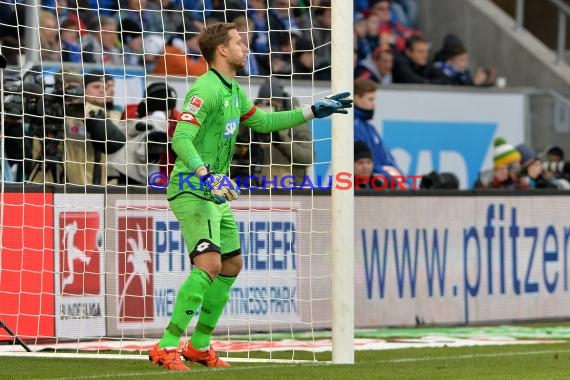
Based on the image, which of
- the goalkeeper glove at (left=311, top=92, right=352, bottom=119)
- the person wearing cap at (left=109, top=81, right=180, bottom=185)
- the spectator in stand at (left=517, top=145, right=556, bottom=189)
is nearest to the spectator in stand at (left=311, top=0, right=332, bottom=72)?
the spectator in stand at (left=517, top=145, right=556, bottom=189)

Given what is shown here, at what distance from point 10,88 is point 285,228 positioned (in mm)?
2791

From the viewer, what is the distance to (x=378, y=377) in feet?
27.6

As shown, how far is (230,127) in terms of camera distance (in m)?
9.06

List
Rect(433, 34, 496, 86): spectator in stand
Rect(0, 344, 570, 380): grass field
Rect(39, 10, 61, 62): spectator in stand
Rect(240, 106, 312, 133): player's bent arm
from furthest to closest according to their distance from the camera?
1. Rect(433, 34, 496, 86): spectator in stand
2. Rect(39, 10, 61, 62): spectator in stand
3. Rect(240, 106, 312, 133): player's bent arm
4. Rect(0, 344, 570, 380): grass field

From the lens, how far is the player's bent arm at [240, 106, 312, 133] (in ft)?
30.6

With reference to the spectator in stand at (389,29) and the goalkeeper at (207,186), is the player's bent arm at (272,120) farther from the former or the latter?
the spectator in stand at (389,29)

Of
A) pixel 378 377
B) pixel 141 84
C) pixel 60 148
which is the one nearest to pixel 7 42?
pixel 141 84

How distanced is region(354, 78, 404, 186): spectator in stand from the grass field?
3.65 meters

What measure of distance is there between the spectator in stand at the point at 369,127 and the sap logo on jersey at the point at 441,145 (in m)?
2.84

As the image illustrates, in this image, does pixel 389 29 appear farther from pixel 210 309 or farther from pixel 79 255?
pixel 210 309

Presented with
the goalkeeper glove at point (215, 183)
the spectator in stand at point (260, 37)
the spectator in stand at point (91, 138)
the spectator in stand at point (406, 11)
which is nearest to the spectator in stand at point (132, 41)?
the spectator in stand at point (260, 37)

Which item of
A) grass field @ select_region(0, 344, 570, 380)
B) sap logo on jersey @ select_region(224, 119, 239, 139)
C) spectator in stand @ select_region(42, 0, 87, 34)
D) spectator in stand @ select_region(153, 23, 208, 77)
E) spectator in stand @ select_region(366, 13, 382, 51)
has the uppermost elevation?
spectator in stand @ select_region(366, 13, 382, 51)

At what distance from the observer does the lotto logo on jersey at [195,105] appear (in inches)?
344

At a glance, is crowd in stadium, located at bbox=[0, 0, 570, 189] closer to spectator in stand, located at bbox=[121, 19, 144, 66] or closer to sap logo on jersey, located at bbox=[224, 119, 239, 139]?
spectator in stand, located at bbox=[121, 19, 144, 66]
